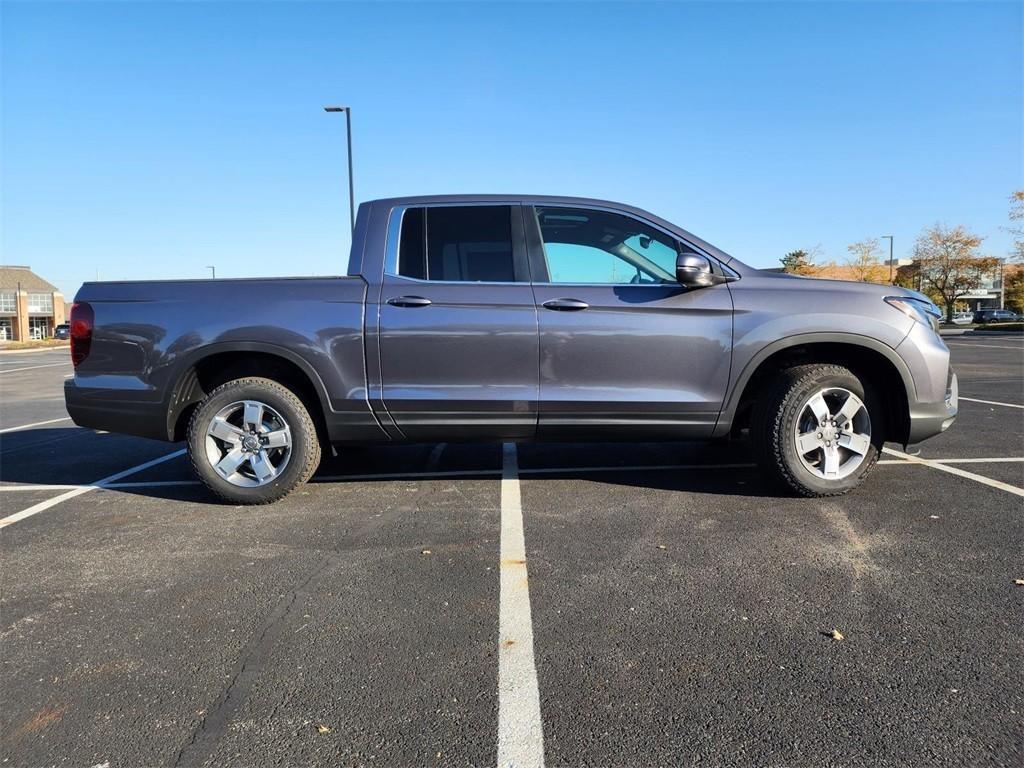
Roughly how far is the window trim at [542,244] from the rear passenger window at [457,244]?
134mm

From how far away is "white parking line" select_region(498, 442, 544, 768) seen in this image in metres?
1.93

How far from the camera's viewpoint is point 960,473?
4.85 metres

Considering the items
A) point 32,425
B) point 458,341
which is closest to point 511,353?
point 458,341

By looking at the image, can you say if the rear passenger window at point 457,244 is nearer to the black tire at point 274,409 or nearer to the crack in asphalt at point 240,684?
the black tire at point 274,409

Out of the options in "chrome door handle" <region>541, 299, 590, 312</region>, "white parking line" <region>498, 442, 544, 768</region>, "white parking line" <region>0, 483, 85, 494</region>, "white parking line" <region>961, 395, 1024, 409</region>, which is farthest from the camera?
"white parking line" <region>961, 395, 1024, 409</region>

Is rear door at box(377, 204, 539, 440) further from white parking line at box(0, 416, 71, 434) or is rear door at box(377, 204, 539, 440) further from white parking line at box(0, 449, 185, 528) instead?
white parking line at box(0, 416, 71, 434)

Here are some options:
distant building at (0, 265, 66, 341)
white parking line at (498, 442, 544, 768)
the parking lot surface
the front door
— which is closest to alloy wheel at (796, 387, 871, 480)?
the parking lot surface

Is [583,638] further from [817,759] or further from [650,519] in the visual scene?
[650,519]

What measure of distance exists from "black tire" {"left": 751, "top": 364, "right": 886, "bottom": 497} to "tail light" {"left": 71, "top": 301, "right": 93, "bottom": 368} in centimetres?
440

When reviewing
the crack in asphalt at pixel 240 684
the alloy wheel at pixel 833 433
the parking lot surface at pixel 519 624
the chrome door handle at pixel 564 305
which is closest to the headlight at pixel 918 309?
the alloy wheel at pixel 833 433

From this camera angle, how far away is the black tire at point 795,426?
418 cm

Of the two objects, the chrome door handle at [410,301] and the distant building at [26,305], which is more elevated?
the distant building at [26,305]

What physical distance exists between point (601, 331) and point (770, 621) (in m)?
2.03

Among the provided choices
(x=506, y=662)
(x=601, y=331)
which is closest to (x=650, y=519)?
(x=601, y=331)
